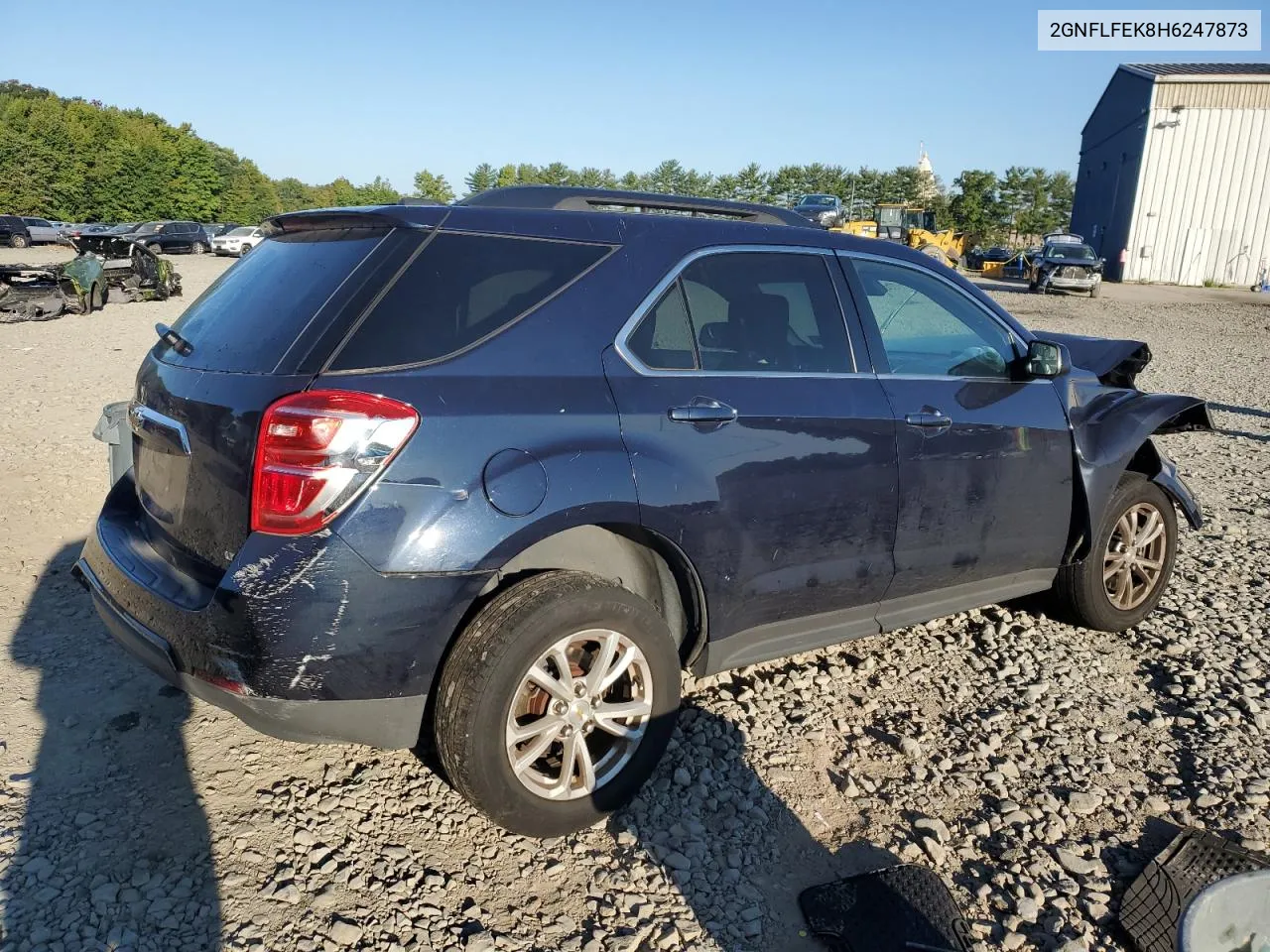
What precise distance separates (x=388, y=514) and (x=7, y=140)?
63.2 meters

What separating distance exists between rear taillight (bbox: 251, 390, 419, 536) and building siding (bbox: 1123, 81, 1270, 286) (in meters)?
45.1

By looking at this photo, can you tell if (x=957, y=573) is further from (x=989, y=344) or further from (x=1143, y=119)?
(x=1143, y=119)

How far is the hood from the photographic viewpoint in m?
4.73

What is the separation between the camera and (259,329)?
2697 mm

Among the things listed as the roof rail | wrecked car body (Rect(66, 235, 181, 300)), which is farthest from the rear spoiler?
wrecked car body (Rect(66, 235, 181, 300))

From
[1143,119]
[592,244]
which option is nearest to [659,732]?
[592,244]

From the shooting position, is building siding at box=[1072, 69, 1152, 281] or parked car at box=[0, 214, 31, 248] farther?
building siding at box=[1072, 69, 1152, 281]

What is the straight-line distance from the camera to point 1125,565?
441cm

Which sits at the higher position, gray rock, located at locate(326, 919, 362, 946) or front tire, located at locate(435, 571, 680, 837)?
front tire, located at locate(435, 571, 680, 837)

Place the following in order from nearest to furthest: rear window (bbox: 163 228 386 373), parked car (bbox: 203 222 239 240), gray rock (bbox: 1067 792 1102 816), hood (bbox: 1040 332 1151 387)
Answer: rear window (bbox: 163 228 386 373)
gray rock (bbox: 1067 792 1102 816)
hood (bbox: 1040 332 1151 387)
parked car (bbox: 203 222 239 240)

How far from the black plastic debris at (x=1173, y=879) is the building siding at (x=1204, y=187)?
144ft

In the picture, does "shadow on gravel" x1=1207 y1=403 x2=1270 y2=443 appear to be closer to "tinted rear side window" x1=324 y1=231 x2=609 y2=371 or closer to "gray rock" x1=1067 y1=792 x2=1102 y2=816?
"gray rock" x1=1067 y1=792 x2=1102 y2=816

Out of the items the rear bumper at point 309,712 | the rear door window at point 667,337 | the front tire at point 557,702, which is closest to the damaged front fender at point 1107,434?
the rear door window at point 667,337

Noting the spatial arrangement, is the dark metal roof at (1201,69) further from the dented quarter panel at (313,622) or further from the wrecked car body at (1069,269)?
the dented quarter panel at (313,622)
